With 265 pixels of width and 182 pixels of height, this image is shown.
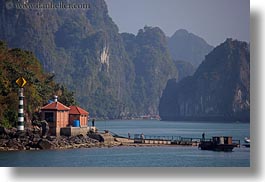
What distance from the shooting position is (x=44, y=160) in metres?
11.4

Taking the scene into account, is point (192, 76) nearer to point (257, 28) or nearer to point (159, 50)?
point (159, 50)

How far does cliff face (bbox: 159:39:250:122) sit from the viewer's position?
33.6 ft

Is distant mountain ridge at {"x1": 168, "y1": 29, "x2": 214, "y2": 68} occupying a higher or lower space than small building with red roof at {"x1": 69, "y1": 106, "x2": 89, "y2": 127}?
higher

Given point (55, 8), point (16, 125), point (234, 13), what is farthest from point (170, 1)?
point (16, 125)

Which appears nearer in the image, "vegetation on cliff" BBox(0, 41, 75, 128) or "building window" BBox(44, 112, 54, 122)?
"vegetation on cliff" BBox(0, 41, 75, 128)

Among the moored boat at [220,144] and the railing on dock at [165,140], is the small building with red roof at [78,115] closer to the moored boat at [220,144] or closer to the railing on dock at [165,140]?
the railing on dock at [165,140]

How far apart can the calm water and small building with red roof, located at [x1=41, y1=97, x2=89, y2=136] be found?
0.53 metres

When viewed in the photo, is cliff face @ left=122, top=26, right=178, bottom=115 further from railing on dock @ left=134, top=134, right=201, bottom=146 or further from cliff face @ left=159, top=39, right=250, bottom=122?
railing on dock @ left=134, top=134, right=201, bottom=146

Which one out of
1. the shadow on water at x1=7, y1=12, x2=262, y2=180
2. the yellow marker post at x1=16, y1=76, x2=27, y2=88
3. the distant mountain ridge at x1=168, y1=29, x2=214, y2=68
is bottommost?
the shadow on water at x1=7, y1=12, x2=262, y2=180

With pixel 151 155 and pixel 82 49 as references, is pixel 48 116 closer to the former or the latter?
pixel 82 49

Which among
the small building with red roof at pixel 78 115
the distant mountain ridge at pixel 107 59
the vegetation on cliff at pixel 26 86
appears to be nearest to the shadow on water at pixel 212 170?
the distant mountain ridge at pixel 107 59

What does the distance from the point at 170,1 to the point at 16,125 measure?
447 centimetres

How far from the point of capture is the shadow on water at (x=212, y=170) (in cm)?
909

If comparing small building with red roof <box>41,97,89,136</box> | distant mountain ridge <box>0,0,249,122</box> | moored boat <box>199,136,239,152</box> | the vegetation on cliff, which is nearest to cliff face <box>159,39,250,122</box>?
distant mountain ridge <box>0,0,249,122</box>
